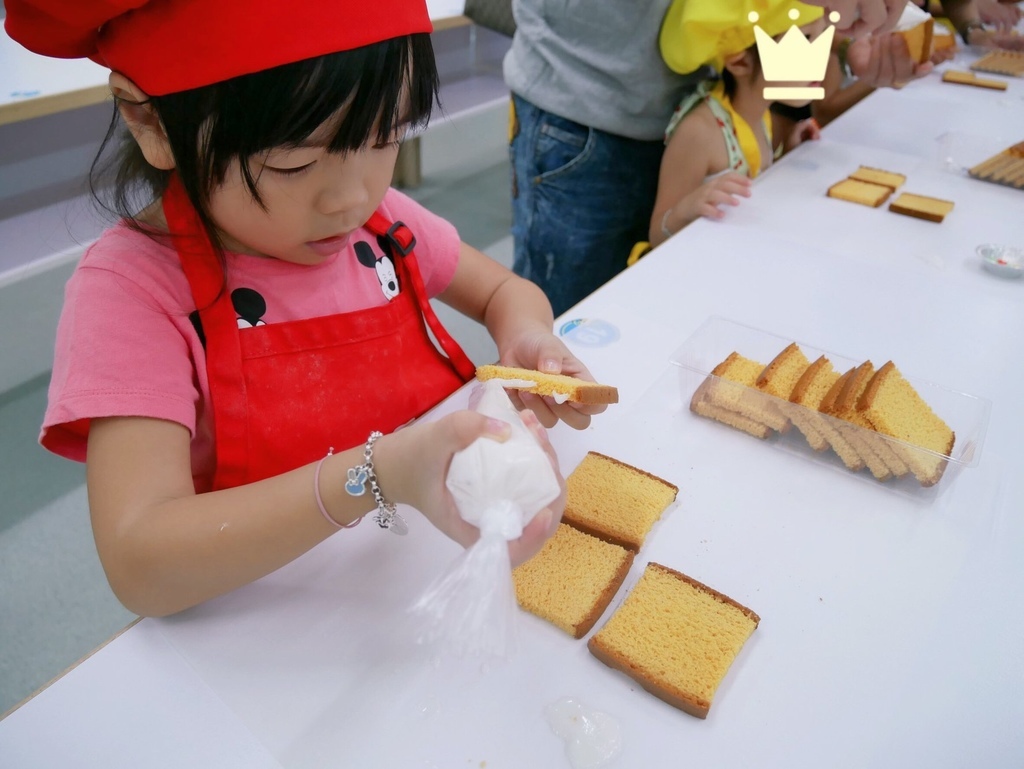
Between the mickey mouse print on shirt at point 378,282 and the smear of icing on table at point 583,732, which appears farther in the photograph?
the mickey mouse print on shirt at point 378,282

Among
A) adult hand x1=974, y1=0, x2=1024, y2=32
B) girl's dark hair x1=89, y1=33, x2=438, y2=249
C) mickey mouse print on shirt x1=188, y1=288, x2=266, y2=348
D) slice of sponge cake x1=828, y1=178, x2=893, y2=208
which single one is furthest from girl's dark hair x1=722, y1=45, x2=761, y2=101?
adult hand x1=974, y1=0, x2=1024, y2=32

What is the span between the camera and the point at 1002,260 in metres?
1.12

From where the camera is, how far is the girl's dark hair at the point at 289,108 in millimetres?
501

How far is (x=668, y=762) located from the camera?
0.46 m

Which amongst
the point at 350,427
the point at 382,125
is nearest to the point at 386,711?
the point at 350,427

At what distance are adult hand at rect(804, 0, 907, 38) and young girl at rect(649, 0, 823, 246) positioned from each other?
0.22ft

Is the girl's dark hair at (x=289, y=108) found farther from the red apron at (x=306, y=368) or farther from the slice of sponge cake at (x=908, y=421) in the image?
the slice of sponge cake at (x=908, y=421)

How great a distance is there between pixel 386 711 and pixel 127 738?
17 cm


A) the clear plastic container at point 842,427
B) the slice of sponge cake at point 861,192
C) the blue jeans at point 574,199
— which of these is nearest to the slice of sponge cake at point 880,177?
the slice of sponge cake at point 861,192

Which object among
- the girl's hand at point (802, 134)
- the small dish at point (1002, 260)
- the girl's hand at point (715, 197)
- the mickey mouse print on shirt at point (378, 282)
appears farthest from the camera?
the girl's hand at point (802, 134)

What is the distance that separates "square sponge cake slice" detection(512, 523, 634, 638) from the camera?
549 millimetres

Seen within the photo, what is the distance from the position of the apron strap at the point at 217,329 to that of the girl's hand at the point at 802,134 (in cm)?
143

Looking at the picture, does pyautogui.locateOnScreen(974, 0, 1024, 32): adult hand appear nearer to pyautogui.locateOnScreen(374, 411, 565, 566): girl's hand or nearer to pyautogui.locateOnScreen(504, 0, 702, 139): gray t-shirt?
pyautogui.locateOnScreen(504, 0, 702, 139): gray t-shirt

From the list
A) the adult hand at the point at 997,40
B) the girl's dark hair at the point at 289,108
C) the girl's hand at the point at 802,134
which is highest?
the girl's dark hair at the point at 289,108
